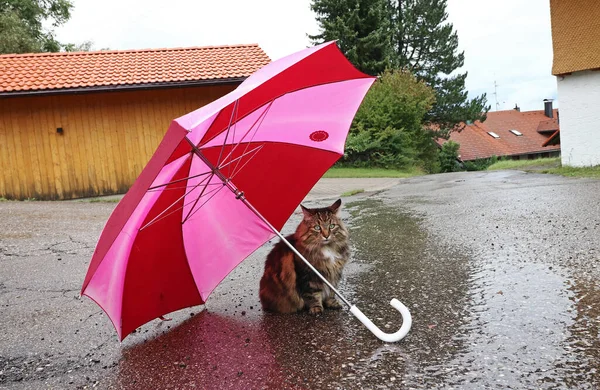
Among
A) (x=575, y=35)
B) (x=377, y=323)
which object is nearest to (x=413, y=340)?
(x=377, y=323)

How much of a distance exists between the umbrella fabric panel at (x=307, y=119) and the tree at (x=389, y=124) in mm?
19017

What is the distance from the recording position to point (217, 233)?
11.8 feet

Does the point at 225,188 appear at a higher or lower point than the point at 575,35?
A: lower

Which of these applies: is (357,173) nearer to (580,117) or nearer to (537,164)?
(537,164)

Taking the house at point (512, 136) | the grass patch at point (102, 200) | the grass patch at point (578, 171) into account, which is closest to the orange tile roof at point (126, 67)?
Answer: the grass patch at point (102, 200)

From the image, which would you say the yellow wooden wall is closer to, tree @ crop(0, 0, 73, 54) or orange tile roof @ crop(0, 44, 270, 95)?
orange tile roof @ crop(0, 44, 270, 95)

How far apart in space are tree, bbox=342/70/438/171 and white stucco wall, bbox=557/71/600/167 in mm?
8789

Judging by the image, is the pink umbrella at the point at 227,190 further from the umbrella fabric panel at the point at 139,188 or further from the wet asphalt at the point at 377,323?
the wet asphalt at the point at 377,323

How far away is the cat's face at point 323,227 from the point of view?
3.38 m

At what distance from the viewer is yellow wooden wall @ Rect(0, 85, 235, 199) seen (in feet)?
45.4

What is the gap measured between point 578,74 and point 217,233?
48.2 ft

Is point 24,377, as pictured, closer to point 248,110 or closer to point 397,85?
point 248,110

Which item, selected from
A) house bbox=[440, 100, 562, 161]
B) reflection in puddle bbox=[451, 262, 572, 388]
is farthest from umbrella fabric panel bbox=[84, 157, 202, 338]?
house bbox=[440, 100, 562, 161]

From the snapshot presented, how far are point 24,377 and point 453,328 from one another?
271cm
